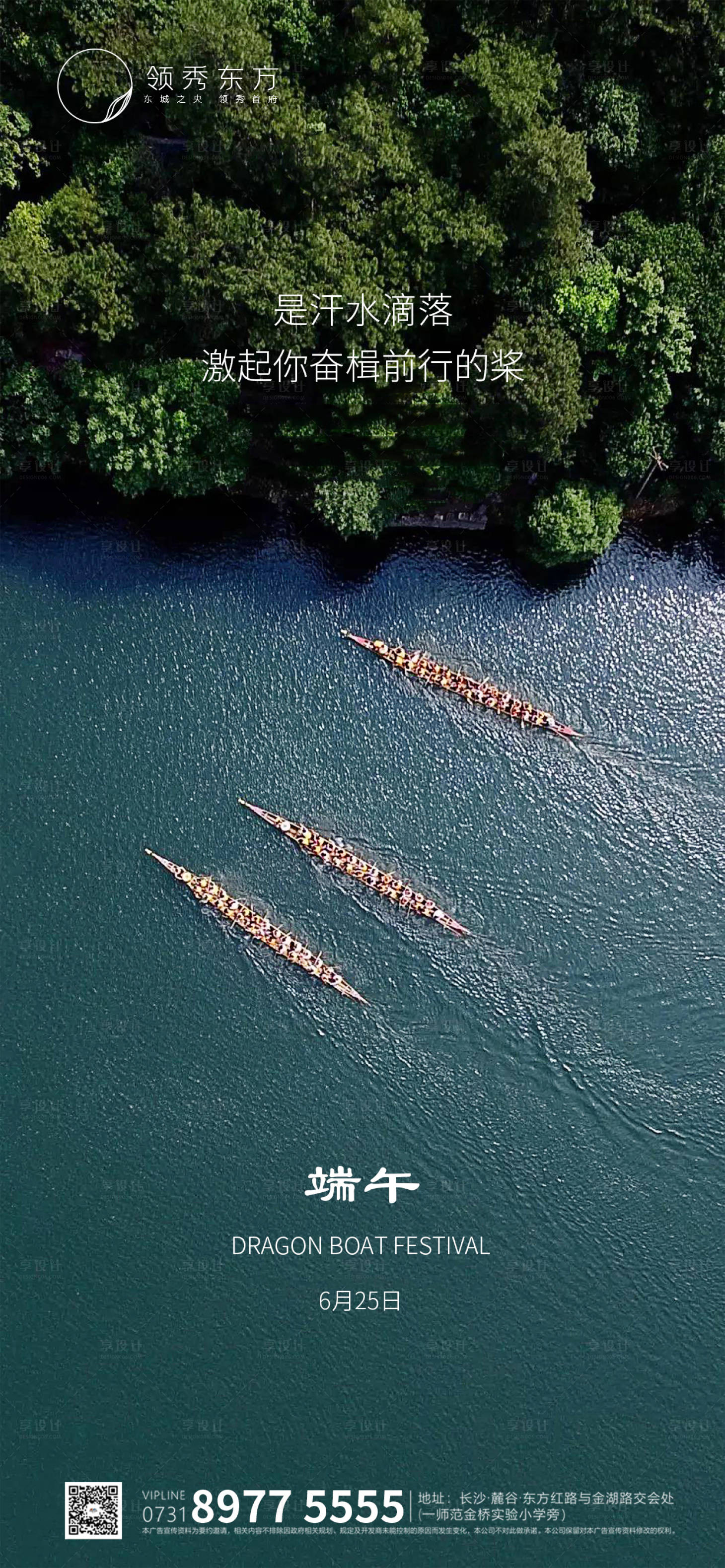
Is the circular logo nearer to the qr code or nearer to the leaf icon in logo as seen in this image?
the leaf icon in logo

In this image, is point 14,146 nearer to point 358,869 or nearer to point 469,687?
point 469,687

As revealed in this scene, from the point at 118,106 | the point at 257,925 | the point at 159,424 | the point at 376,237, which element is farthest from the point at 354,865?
the point at 118,106

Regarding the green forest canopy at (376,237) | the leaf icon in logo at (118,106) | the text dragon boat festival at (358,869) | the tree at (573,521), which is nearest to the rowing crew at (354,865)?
the text dragon boat festival at (358,869)

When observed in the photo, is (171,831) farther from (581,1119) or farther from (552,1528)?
(552,1528)

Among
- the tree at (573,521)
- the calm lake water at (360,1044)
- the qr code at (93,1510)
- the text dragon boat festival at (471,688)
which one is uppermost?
the tree at (573,521)

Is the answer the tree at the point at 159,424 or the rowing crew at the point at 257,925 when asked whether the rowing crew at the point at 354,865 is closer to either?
the rowing crew at the point at 257,925

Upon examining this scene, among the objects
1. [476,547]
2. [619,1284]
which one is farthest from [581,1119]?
[476,547]
